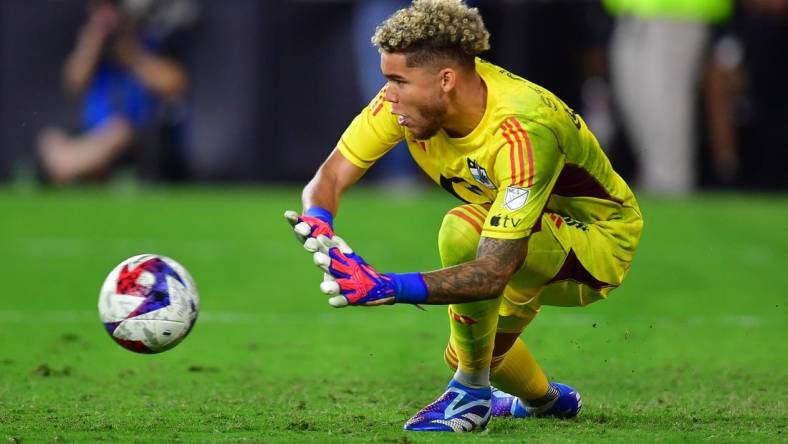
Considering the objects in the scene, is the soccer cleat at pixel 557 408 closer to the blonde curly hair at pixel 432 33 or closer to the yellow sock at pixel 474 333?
the yellow sock at pixel 474 333

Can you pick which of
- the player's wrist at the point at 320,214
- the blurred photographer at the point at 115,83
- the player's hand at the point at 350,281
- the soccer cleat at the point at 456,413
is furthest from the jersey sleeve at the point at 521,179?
the blurred photographer at the point at 115,83

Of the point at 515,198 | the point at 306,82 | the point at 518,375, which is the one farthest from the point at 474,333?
the point at 306,82

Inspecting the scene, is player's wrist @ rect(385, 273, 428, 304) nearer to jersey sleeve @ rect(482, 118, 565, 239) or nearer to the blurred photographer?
jersey sleeve @ rect(482, 118, 565, 239)

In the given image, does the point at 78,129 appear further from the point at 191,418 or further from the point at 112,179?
the point at 191,418

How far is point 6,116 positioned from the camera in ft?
58.3

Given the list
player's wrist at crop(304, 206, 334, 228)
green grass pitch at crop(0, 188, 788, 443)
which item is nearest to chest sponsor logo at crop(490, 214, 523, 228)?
player's wrist at crop(304, 206, 334, 228)

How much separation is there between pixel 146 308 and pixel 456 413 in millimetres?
1392

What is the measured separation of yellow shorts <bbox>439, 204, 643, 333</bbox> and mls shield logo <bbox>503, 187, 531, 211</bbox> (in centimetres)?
34

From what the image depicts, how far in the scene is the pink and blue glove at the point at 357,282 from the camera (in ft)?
16.7

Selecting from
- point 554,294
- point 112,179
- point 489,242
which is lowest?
point 112,179

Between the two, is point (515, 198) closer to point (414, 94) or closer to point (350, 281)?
point (414, 94)

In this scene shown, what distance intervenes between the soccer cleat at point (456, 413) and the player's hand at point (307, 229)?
3.07 feet

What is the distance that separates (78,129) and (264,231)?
4076 mm

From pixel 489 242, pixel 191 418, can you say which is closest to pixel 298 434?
pixel 191 418
